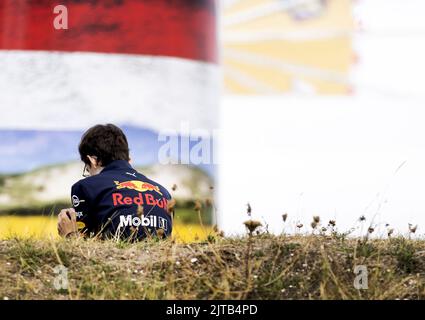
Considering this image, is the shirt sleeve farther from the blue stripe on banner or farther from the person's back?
the blue stripe on banner

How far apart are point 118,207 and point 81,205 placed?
266mm

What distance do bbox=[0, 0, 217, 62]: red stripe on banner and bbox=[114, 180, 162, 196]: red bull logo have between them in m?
6.87

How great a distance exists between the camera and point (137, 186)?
6520 millimetres

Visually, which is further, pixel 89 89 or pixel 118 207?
pixel 89 89

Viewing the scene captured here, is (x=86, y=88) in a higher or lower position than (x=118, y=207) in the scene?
higher

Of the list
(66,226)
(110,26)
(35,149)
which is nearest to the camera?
(66,226)

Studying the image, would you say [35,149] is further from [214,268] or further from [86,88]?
[214,268]

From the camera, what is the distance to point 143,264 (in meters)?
5.43

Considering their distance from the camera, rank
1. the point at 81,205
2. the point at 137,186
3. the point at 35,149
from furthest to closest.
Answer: the point at 35,149 < the point at 137,186 < the point at 81,205

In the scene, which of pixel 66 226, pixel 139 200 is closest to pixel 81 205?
pixel 66 226

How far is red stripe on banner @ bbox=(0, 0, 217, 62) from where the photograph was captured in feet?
42.7

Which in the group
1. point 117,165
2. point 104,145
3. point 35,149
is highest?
point 35,149
